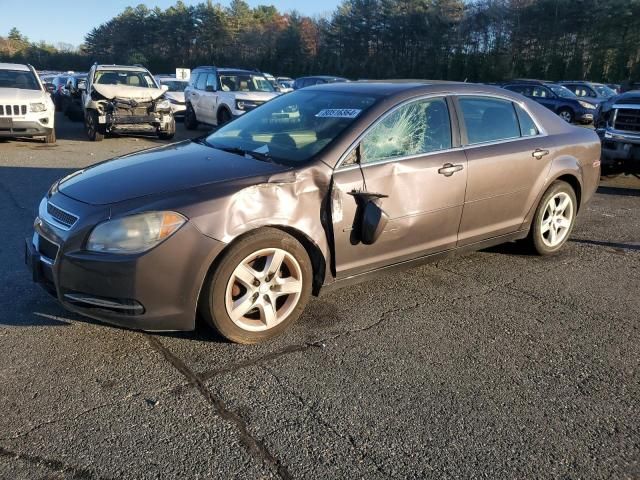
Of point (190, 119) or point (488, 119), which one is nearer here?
point (488, 119)

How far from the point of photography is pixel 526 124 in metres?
4.90

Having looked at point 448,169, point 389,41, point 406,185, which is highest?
point 389,41

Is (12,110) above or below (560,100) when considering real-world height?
below

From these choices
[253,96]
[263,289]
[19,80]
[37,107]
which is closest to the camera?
[263,289]

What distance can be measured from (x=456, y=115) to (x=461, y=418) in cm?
246

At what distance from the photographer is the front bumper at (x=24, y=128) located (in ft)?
36.9

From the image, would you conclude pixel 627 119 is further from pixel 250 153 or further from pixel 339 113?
pixel 250 153

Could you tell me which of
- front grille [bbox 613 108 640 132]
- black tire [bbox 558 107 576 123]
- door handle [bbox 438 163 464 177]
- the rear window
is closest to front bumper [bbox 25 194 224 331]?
door handle [bbox 438 163 464 177]

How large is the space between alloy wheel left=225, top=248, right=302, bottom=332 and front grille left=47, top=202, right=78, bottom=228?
949 millimetres

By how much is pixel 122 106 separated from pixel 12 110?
2.51 meters

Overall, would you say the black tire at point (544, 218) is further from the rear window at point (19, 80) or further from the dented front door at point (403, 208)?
the rear window at point (19, 80)

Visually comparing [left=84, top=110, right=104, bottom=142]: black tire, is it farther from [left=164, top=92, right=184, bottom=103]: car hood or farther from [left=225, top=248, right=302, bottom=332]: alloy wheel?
[left=225, top=248, right=302, bottom=332]: alloy wheel

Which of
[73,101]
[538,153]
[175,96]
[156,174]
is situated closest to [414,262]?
[538,153]

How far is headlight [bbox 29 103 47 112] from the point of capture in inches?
452
